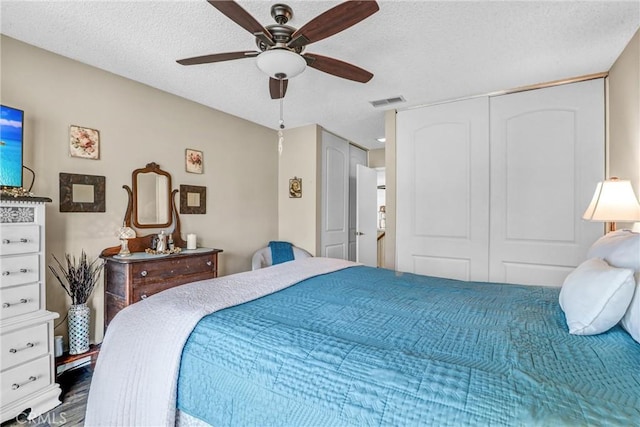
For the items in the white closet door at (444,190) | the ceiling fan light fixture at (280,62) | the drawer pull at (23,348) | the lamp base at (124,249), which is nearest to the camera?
the ceiling fan light fixture at (280,62)

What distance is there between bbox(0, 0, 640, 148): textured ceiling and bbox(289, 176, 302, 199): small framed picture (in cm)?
140

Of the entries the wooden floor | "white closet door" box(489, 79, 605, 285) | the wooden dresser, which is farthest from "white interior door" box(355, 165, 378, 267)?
the wooden floor

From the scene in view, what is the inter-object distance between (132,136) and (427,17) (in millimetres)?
2642

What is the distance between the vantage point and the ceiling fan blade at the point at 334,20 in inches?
52.4

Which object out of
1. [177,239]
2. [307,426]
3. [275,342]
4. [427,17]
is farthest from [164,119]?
[307,426]

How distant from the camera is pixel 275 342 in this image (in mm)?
1053

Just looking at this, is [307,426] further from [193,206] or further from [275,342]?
[193,206]

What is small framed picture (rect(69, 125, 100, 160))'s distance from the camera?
2.41 m

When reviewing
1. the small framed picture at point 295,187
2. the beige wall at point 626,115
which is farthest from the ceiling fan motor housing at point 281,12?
the small framed picture at point 295,187

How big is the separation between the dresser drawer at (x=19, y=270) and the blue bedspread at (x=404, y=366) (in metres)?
1.38

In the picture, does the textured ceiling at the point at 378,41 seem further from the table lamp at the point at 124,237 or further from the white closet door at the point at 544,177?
the table lamp at the point at 124,237

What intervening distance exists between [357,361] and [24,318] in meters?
2.08

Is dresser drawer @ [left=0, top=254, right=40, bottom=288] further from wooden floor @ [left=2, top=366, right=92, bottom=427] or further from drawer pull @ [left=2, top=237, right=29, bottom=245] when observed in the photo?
wooden floor @ [left=2, top=366, right=92, bottom=427]

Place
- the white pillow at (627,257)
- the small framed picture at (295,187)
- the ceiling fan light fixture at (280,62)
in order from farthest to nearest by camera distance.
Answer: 1. the small framed picture at (295,187)
2. the ceiling fan light fixture at (280,62)
3. the white pillow at (627,257)
